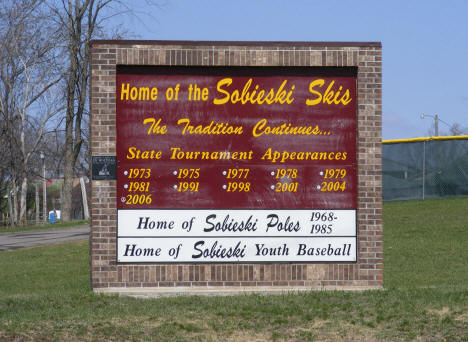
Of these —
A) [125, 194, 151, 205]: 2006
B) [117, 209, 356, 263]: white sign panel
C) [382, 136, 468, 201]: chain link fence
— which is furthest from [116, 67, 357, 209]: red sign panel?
[382, 136, 468, 201]: chain link fence

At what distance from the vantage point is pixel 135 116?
1178cm

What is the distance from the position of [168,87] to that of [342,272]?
157 inches

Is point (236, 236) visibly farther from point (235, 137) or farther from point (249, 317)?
point (249, 317)

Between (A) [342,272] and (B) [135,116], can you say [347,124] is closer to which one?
(A) [342,272]

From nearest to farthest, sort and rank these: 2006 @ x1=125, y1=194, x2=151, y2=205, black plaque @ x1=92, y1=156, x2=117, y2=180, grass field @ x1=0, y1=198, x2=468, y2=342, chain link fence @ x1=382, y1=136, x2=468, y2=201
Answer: grass field @ x1=0, y1=198, x2=468, y2=342 → black plaque @ x1=92, y1=156, x2=117, y2=180 → 2006 @ x1=125, y1=194, x2=151, y2=205 → chain link fence @ x1=382, y1=136, x2=468, y2=201

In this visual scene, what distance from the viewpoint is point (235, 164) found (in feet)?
38.9

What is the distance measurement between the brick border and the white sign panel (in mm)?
142

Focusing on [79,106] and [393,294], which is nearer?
[393,294]

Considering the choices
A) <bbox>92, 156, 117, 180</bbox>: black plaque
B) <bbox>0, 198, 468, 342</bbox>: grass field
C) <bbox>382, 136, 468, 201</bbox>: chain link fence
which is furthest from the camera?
<bbox>382, 136, 468, 201</bbox>: chain link fence

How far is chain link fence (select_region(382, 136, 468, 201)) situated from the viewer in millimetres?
27641

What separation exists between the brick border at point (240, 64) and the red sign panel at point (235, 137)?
169 millimetres

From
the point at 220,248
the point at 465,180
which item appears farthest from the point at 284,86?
the point at 465,180

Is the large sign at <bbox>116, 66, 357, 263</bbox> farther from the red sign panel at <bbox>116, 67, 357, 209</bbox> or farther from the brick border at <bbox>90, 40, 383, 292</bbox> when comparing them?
the brick border at <bbox>90, 40, 383, 292</bbox>

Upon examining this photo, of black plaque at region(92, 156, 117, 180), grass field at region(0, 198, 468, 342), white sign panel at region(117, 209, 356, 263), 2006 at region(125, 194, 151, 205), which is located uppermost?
black plaque at region(92, 156, 117, 180)
